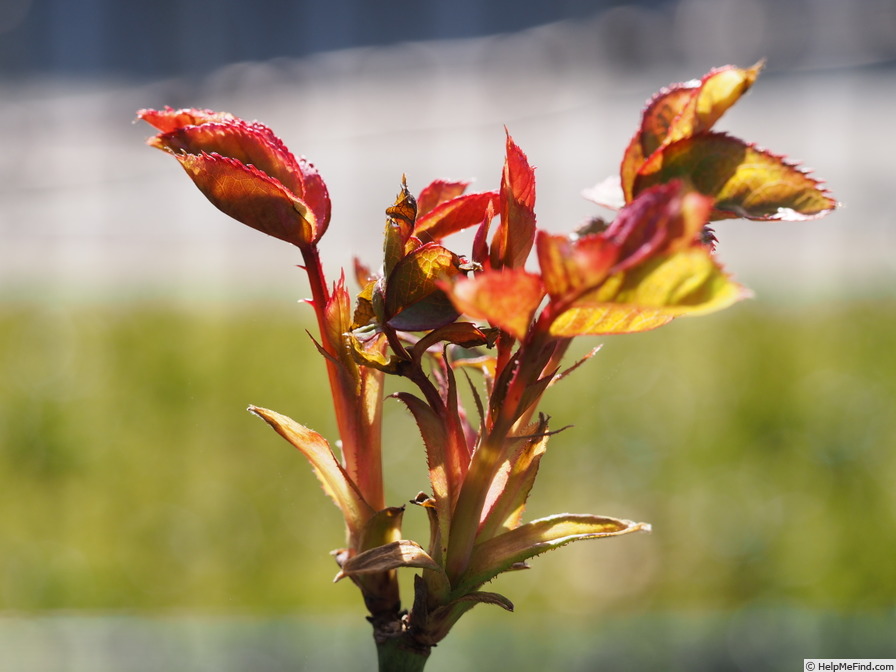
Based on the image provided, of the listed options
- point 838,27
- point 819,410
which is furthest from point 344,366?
point 838,27

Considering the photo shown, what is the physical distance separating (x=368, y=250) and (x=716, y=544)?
5.22ft

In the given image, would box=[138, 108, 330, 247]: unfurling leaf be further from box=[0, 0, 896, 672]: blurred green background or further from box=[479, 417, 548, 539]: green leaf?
box=[0, 0, 896, 672]: blurred green background

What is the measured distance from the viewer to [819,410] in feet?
5.51

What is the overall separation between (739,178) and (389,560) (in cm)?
15

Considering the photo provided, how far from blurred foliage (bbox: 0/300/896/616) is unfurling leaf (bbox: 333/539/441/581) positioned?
1.05 meters

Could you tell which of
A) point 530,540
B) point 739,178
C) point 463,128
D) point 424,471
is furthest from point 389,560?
point 463,128

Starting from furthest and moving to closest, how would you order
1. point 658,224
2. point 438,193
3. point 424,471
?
point 424,471
point 438,193
point 658,224

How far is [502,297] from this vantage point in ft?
0.82

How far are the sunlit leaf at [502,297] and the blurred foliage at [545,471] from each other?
1.08m

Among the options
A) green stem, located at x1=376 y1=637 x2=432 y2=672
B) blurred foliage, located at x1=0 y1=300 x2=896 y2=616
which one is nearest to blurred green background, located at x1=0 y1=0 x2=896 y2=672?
blurred foliage, located at x1=0 y1=300 x2=896 y2=616

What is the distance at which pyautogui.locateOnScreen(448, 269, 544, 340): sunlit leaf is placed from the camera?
0.79ft

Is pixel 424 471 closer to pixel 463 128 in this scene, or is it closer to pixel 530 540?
pixel 530 540

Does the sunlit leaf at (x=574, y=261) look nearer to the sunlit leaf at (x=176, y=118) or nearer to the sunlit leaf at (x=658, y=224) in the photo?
the sunlit leaf at (x=658, y=224)

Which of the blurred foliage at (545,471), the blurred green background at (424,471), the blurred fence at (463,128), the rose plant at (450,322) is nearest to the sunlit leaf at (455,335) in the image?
the rose plant at (450,322)
